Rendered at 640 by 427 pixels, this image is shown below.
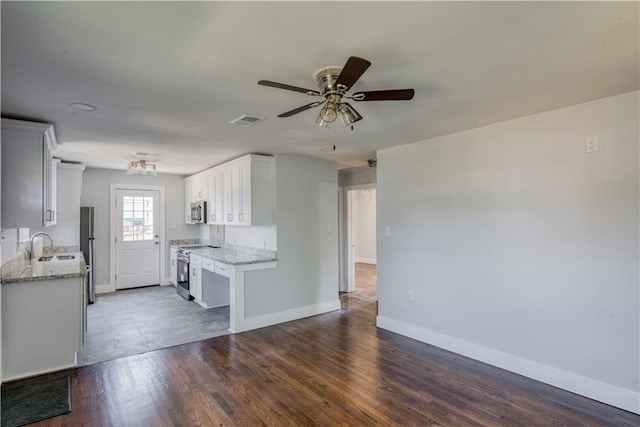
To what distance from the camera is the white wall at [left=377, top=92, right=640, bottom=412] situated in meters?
2.62

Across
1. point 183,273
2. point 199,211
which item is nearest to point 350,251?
point 199,211

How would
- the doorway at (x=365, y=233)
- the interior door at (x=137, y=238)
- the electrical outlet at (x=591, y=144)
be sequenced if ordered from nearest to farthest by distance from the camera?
the electrical outlet at (x=591, y=144)
the interior door at (x=137, y=238)
the doorway at (x=365, y=233)

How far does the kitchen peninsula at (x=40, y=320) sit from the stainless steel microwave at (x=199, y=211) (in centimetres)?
291

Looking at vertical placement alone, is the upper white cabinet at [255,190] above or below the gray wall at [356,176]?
below

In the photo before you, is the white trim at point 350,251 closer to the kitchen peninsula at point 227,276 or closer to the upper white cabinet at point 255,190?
the kitchen peninsula at point 227,276

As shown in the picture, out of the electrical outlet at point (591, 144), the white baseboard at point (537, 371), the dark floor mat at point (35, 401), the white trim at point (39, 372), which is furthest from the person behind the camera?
the white trim at point (39, 372)

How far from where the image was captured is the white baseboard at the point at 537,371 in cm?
259

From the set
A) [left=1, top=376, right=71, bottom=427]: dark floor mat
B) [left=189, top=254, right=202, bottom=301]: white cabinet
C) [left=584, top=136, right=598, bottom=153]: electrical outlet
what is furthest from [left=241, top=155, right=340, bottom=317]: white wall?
[left=584, top=136, right=598, bottom=153]: electrical outlet

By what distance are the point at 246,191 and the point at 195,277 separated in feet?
6.18

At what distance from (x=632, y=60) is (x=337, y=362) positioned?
3.34 meters

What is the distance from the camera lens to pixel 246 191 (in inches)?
189

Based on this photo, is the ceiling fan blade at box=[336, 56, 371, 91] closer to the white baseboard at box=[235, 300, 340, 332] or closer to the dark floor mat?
the dark floor mat

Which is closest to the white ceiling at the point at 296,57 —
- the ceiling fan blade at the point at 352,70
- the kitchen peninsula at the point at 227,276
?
the ceiling fan blade at the point at 352,70

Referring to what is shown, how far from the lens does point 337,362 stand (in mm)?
3393
